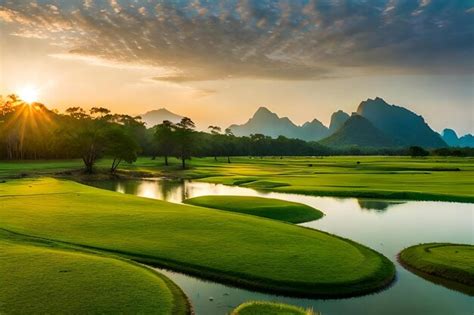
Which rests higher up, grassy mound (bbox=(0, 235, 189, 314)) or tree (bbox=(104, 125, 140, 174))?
tree (bbox=(104, 125, 140, 174))

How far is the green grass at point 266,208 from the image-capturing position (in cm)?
4003

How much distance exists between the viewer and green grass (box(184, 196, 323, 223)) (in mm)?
40031

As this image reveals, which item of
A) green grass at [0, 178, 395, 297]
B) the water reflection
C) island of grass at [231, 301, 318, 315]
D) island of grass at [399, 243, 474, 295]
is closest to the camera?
island of grass at [231, 301, 318, 315]

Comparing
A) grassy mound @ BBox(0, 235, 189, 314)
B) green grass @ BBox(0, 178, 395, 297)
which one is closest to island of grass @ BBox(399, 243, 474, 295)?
green grass @ BBox(0, 178, 395, 297)

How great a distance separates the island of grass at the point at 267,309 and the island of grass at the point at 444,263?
385 inches

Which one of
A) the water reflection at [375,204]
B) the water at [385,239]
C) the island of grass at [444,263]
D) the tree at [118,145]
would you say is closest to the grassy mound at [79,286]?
the water at [385,239]

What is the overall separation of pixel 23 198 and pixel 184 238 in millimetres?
26653

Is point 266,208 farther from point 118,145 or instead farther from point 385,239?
point 118,145

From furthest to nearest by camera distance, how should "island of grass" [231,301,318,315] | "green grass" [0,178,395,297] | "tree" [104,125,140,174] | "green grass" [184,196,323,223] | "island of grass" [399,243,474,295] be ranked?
"tree" [104,125,140,174] < "green grass" [184,196,323,223] < "island of grass" [399,243,474,295] < "green grass" [0,178,395,297] < "island of grass" [231,301,318,315]

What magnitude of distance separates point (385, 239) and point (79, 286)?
75.6 ft

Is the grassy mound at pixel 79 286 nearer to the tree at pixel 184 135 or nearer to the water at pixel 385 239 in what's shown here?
the water at pixel 385 239

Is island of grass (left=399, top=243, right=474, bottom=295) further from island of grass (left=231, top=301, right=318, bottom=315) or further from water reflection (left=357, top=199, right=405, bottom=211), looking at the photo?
water reflection (left=357, top=199, right=405, bottom=211)

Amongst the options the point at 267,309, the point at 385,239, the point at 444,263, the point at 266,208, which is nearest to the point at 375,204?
the point at 266,208

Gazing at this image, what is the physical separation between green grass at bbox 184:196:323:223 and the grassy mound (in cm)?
2121
